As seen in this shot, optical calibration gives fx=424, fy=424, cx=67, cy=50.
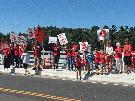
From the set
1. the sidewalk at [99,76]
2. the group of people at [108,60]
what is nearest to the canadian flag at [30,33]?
the sidewalk at [99,76]

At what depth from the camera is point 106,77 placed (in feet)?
69.8

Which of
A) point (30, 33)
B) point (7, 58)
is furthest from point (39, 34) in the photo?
point (7, 58)

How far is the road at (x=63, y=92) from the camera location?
14977 millimetres

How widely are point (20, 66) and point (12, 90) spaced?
1171 centimetres

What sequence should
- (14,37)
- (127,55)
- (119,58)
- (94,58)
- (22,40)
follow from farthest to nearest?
(14,37)
(22,40)
(94,58)
(119,58)
(127,55)

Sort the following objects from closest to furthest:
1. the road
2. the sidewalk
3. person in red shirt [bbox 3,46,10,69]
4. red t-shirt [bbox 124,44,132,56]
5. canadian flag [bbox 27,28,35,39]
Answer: the road < the sidewalk < red t-shirt [bbox 124,44,132,56] < canadian flag [bbox 27,28,35,39] < person in red shirt [bbox 3,46,10,69]

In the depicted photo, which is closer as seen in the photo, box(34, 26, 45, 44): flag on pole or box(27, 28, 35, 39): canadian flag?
box(34, 26, 45, 44): flag on pole

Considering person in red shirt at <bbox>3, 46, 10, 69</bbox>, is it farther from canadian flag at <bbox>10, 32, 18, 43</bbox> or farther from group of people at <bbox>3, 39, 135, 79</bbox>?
canadian flag at <bbox>10, 32, 18, 43</bbox>

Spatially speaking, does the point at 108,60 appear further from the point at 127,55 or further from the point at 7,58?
the point at 7,58

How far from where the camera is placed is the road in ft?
49.1

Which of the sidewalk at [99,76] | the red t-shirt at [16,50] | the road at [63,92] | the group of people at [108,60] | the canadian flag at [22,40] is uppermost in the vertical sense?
the canadian flag at [22,40]

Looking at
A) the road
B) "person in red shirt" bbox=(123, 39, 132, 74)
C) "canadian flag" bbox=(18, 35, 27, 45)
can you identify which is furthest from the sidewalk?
"canadian flag" bbox=(18, 35, 27, 45)

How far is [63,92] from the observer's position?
16.8 metres

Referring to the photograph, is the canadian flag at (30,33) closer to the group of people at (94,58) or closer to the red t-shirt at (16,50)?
the group of people at (94,58)
